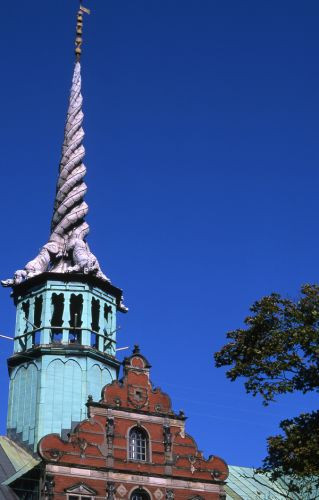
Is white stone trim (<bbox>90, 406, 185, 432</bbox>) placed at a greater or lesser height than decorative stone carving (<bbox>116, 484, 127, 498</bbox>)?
greater

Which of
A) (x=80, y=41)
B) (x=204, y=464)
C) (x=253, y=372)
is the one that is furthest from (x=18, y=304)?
(x=253, y=372)

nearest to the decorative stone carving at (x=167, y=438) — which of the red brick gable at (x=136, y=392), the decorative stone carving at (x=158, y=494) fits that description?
the red brick gable at (x=136, y=392)

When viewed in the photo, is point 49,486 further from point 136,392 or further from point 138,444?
point 136,392

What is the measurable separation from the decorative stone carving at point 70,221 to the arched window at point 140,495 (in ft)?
41.4

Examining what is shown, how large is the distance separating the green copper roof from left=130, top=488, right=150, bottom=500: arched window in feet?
16.5

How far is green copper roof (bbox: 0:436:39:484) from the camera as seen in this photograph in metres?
41.0

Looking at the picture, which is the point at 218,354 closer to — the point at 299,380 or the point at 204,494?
the point at 299,380

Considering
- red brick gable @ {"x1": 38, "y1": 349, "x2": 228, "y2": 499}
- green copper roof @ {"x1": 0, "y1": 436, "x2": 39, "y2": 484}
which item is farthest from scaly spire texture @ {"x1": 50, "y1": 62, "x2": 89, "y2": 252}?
green copper roof @ {"x1": 0, "y1": 436, "x2": 39, "y2": 484}

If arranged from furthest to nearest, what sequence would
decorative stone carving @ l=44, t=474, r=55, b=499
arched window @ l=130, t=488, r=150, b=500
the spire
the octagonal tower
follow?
the spire
the octagonal tower
arched window @ l=130, t=488, r=150, b=500
decorative stone carving @ l=44, t=474, r=55, b=499

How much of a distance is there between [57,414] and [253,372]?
1957cm

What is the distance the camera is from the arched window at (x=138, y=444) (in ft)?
134

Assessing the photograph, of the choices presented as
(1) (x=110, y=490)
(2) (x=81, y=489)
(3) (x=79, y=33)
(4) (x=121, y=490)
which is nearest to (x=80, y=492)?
(2) (x=81, y=489)

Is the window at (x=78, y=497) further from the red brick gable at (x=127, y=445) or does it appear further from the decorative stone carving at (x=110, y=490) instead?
the decorative stone carving at (x=110, y=490)

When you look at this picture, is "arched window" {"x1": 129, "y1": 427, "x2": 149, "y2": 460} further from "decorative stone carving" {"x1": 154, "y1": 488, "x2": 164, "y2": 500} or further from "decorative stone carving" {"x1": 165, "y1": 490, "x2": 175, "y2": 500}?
"decorative stone carving" {"x1": 165, "y1": 490, "x2": 175, "y2": 500}
